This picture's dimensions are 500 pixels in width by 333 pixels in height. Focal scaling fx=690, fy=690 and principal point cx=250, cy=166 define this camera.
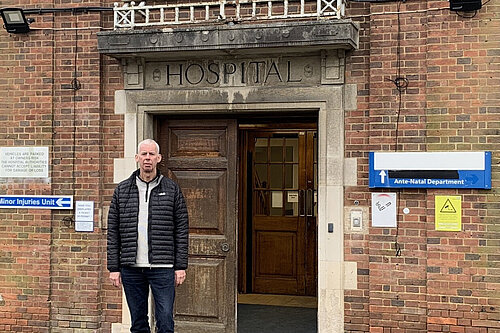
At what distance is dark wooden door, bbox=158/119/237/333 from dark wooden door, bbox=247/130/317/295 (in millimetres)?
2861

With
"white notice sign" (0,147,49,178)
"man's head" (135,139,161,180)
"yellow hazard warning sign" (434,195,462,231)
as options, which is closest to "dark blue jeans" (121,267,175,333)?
"man's head" (135,139,161,180)

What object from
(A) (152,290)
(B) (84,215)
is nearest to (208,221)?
(B) (84,215)

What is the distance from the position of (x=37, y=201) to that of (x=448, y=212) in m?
4.39

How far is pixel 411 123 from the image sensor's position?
6.70m

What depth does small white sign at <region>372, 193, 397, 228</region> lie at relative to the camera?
675cm

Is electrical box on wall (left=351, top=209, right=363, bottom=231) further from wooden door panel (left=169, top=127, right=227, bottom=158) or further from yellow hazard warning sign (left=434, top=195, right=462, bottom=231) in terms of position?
wooden door panel (left=169, top=127, right=227, bottom=158)

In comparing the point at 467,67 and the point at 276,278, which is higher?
the point at 467,67

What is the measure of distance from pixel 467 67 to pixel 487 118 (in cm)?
52

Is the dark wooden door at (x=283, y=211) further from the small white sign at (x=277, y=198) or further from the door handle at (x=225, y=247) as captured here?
the door handle at (x=225, y=247)

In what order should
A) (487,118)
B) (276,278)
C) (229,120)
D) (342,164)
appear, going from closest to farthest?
(487,118)
(342,164)
(229,120)
(276,278)

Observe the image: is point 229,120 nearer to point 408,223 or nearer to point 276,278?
point 408,223

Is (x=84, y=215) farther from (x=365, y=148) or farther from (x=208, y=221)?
(x=365, y=148)

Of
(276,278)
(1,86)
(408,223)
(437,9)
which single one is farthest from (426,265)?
(1,86)

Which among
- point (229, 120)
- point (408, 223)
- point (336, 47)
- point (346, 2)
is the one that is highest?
point (346, 2)
